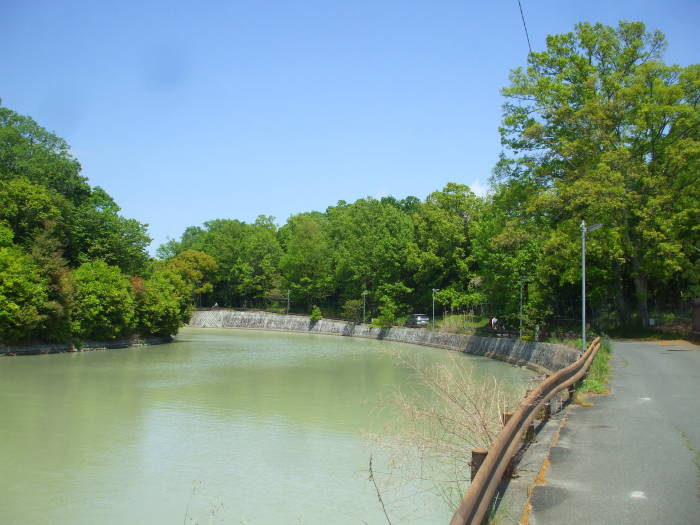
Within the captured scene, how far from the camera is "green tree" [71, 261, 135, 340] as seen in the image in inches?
1789

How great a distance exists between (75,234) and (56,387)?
29.7 metres

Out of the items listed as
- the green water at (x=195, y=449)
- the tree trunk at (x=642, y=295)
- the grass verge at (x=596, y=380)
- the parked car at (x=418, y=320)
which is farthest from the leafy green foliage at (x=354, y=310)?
the grass verge at (x=596, y=380)

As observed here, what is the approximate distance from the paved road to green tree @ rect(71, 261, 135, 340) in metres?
40.8

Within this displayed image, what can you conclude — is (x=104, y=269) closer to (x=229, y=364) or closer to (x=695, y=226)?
(x=229, y=364)

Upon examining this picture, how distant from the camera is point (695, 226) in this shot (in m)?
31.8

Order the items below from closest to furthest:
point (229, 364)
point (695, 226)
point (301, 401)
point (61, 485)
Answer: point (61, 485) < point (301, 401) < point (695, 226) < point (229, 364)

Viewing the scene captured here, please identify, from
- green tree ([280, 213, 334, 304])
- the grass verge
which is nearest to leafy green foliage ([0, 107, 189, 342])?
green tree ([280, 213, 334, 304])

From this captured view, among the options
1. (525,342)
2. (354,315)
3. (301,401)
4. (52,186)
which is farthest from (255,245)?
(301,401)

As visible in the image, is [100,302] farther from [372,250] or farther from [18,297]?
[372,250]

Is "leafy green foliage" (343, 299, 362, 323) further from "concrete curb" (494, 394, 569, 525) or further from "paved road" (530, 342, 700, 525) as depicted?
"concrete curb" (494, 394, 569, 525)

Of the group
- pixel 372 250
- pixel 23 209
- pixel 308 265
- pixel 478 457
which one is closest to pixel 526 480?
pixel 478 457

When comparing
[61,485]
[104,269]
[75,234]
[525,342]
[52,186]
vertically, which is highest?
[52,186]

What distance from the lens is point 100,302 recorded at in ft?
151

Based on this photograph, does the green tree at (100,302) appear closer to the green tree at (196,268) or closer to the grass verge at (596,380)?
the grass verge at (596,380)
